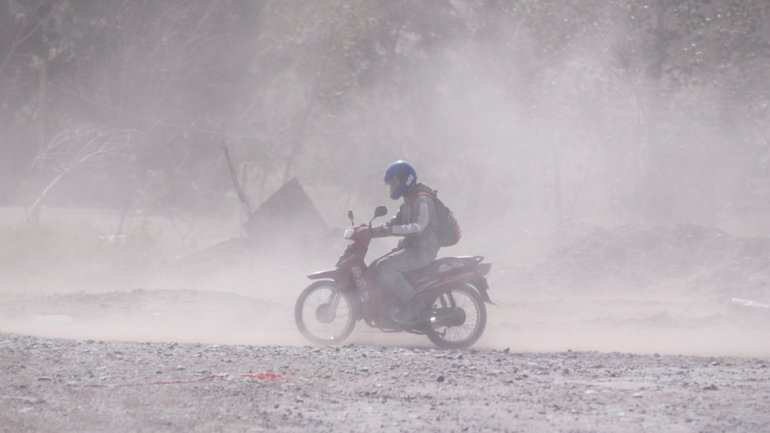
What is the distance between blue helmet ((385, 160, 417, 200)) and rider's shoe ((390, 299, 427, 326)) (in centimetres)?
106

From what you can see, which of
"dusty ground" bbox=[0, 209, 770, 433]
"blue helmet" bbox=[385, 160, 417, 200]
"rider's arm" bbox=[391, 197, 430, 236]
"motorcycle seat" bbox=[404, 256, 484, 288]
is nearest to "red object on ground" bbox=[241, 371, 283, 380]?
"dusty ground" bbox=[0, 209, 770, 433]

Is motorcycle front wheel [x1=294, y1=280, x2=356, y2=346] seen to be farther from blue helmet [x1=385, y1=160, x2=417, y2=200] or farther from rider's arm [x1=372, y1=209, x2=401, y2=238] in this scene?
blue helmet [x1=385, y1=160, x2=417, y2=200]

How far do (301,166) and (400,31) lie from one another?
4.41 meters

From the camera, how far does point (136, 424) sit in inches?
273

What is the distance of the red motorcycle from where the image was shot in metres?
11.4

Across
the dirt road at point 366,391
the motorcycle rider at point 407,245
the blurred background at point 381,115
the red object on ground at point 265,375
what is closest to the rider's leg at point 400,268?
the motorcycle rider at point 407,245

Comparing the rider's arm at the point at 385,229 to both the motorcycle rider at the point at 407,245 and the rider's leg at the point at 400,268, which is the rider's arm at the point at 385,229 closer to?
the motorcycle rider at the point at 407,245

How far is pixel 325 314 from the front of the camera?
38.0ft

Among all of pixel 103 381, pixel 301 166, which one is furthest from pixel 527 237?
pixel 103 381

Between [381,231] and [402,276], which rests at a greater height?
[381,231]

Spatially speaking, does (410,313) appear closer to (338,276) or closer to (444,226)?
(338,276)

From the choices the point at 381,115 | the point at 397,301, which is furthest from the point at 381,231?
the point at 381,115

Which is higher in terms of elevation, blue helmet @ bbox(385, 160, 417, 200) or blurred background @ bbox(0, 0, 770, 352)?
blurred background @ bbox(0, 0, 770, 352)

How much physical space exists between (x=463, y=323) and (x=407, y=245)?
0.94 meters
